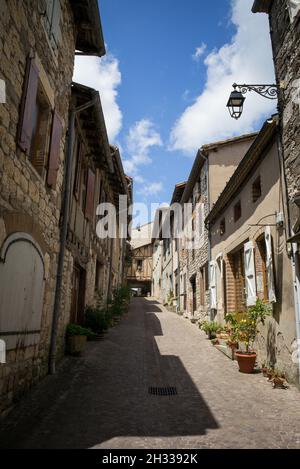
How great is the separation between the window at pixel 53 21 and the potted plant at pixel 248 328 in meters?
5.99

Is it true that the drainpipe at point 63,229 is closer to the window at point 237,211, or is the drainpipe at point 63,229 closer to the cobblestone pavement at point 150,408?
the cobblestone pavement at point 150,408

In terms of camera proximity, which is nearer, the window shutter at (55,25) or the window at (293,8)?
the window shutter at (55,25)

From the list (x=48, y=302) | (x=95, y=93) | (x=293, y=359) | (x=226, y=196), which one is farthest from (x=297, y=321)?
(x=95, y=93)

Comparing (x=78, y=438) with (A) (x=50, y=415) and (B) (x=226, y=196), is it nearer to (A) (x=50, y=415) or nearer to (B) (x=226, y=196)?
(A) (x=50, y=415)

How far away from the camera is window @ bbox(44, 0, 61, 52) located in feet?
18.2

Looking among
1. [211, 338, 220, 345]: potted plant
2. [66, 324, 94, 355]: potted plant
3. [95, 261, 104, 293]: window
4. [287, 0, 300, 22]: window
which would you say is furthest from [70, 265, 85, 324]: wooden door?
[287, 0, 300, 22]: window

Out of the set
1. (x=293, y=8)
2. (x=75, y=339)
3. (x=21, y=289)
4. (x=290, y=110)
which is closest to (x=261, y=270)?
(x=290, y=110)

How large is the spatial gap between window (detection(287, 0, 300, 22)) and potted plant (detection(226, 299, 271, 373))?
515cm

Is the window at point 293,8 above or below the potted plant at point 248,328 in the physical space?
above

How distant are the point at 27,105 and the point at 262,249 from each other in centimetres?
541

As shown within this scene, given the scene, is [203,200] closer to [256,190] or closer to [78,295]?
[256,190]

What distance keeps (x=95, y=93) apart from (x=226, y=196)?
4634mm

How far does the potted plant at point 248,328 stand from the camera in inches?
265

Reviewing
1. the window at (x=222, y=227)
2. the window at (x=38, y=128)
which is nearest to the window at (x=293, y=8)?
the window at (x=38, y=128)
